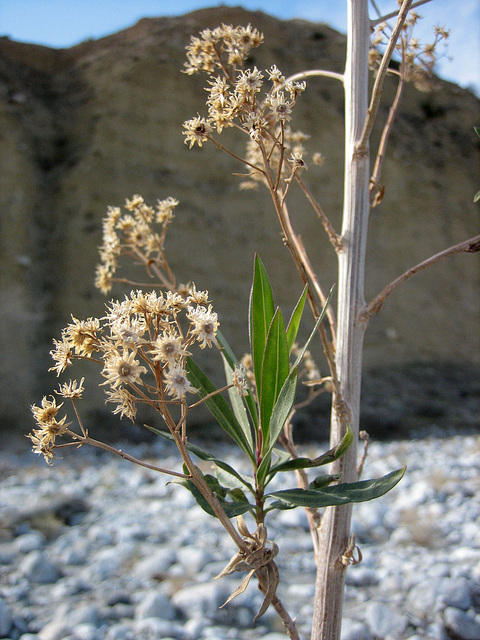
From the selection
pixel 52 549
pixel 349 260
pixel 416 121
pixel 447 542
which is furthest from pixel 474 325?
pixel 349 260

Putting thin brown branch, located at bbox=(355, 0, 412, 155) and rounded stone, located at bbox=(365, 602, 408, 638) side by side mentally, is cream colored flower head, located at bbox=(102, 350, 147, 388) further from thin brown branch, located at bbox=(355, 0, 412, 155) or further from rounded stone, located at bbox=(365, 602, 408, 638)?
rounded stone, located at bbox=(365, 602, 408, 638)

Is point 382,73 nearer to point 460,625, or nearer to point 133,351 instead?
point 133,351

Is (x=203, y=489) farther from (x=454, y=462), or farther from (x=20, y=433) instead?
(x=20, y=433)

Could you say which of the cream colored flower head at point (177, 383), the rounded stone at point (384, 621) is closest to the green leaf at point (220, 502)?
the cream colored flower head at point (177, 383)

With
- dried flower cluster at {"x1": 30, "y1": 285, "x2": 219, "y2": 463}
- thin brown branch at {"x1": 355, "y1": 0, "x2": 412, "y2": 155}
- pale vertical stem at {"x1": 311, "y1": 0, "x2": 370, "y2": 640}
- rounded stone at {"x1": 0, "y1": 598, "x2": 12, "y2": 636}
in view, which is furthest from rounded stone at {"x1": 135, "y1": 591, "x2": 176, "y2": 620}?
thin brown branch at {"x1": 355, "y1": 0, "x2": 412, "y2": 155}

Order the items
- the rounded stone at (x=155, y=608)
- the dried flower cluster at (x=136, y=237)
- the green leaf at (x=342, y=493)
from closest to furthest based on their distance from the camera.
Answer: the green leaf at (x=342, y=493)
the dried flower cluster at (x=136, y=237)
the rounded stone at (x=155, y=608)

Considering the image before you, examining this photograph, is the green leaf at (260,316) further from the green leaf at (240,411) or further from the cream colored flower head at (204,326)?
the cream colored flower head at (204,326)
